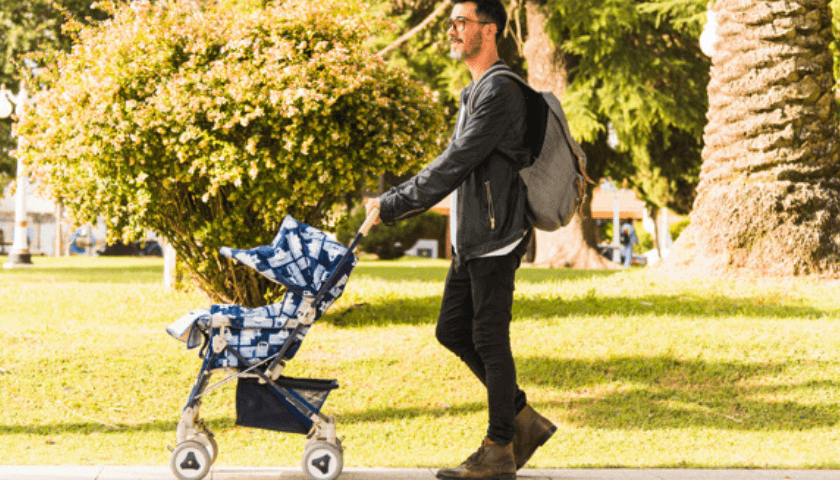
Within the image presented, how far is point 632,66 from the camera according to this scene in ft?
55.5

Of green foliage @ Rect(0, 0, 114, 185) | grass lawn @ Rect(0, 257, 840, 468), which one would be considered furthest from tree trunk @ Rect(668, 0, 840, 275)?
green foliage @ Rect(0, 0, 114, 185)

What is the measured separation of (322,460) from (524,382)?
278cm

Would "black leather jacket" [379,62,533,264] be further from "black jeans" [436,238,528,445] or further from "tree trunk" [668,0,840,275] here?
"tree trunk" [668,0,840,275]

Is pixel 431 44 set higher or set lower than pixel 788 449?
higher

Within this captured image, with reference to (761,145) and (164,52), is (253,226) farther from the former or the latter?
(761,145)

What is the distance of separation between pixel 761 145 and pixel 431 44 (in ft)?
40.7

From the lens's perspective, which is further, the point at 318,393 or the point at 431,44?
the point at 431,44

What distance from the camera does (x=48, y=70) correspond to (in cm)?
849

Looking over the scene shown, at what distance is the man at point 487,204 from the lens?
3.87m

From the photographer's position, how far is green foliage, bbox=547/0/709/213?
52.2 ft

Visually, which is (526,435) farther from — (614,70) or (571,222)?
(571,222)

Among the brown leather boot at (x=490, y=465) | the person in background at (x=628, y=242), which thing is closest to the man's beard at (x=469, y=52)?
the brown leather boot at (x=490, y=465)

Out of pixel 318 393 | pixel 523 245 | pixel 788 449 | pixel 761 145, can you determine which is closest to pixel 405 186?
pixel 523 245

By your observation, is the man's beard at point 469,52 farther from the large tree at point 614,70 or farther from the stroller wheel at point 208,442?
the large tree at point 614,70
